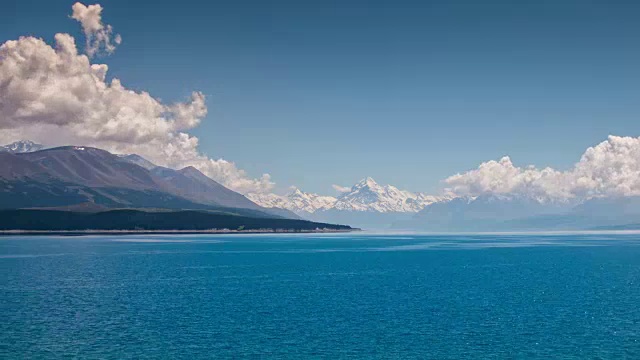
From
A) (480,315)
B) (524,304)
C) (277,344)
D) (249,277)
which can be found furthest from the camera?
(249,277)

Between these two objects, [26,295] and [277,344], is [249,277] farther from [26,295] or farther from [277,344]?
[277,344]

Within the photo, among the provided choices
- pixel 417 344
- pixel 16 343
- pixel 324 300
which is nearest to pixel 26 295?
pixel 16 343

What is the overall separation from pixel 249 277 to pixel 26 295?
49445 millimetres

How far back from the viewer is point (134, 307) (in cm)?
8938

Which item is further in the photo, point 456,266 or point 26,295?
point 456,266

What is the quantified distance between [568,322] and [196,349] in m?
46.9

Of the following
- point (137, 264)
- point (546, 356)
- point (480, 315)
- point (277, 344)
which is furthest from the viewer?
point (137, 264)

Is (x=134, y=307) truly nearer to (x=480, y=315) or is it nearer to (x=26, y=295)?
(x=26, y=295)

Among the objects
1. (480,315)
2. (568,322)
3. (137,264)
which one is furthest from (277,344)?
(137,264)

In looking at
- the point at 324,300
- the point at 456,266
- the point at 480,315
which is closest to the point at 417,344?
the point at 480,315

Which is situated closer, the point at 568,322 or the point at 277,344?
the point at 277,344

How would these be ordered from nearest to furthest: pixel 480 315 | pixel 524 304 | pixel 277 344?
pixel 277 344 → pixel 480 315 → pixel 524 304

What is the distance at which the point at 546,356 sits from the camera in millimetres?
60531

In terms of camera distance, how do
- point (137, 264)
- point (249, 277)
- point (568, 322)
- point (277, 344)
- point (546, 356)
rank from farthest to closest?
point (137, 264)
point (249, 277)
point (568, 322)
point (277, 344)
point (546, 356)
